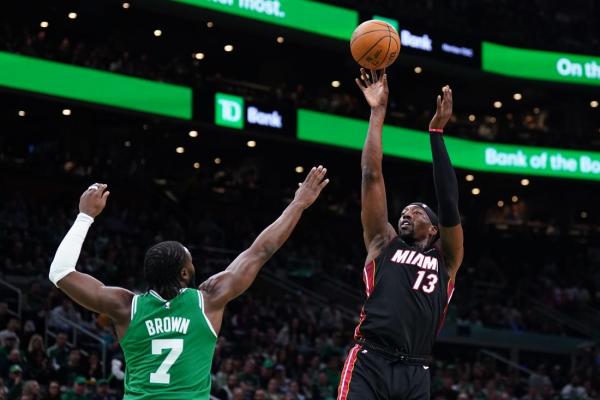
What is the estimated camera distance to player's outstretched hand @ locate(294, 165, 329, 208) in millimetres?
6641

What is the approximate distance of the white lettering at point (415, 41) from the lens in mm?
33500

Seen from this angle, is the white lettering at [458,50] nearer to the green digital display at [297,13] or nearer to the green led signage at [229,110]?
the green digital display at [297,13]

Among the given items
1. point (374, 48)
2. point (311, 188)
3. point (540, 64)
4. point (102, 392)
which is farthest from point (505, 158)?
point (311, 188)

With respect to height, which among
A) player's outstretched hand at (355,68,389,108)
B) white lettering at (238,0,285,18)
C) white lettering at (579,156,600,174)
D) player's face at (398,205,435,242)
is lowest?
player's face at (398,205,435,242)

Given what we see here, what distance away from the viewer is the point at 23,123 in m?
32.6

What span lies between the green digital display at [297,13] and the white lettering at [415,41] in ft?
6.05

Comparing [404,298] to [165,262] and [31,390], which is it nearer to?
[165,262]

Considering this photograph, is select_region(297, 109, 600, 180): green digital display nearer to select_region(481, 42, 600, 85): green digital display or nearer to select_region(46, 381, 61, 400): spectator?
Answer: select_region(481, 42, 600, 85): green digital display

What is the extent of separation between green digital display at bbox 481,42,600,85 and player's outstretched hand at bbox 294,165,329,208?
1156 inches

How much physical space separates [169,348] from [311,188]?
1.40m

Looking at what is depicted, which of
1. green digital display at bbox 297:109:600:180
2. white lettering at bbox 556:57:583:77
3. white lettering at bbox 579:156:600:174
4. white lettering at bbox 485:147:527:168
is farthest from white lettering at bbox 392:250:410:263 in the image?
white lettering at bbox 556:57:583:77

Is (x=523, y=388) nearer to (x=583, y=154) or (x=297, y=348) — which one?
(x=297, y=348)

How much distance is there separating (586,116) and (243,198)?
49.4ft

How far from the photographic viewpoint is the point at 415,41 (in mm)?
33938
